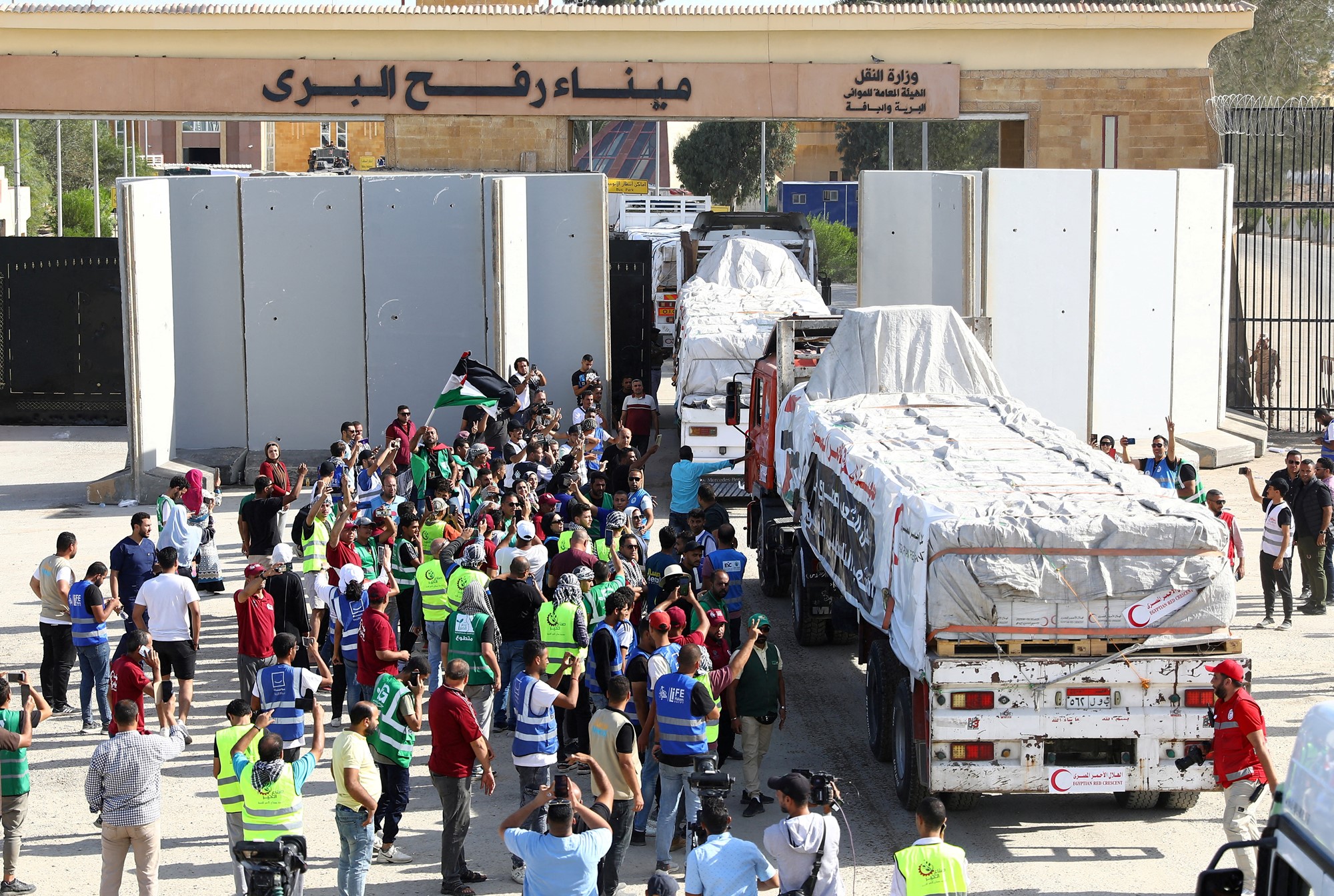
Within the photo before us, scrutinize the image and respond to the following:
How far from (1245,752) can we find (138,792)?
6383mm

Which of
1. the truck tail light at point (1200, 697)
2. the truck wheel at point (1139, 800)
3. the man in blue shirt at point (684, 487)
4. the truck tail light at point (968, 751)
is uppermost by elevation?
the man in blue shirt at point (684, 487)

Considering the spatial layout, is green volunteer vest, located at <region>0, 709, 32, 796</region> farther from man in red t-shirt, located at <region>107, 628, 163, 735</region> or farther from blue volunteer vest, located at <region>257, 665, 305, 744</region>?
blue volunteer vest, located at <region>257, 665, 305, 744</region>

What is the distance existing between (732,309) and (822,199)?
43927 millimetres

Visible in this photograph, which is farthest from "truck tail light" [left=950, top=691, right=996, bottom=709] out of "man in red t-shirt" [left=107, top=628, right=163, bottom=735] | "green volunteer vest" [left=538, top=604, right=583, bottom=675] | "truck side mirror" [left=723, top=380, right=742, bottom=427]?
"truck side mirror" [left=723, top=380, right=742, bottom=427]

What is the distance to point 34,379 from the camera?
2836cm

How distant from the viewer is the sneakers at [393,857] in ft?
32.2

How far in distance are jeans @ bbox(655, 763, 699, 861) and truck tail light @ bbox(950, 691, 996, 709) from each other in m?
1.67

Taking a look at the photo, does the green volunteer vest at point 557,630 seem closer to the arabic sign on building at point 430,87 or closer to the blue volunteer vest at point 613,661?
the blue volunteer vest at point 613,661

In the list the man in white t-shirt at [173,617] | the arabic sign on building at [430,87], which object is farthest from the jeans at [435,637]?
the arabic sign on building at [430,87]

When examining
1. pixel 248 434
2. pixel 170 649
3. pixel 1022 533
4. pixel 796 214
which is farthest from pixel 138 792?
pixel 796 214

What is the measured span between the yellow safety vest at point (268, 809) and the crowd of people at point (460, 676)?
1 cm

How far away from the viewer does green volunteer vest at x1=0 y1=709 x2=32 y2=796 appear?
9164 millimetres

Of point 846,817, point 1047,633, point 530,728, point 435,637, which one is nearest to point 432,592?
point 435,637

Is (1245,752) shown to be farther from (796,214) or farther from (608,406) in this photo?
(796,214)
